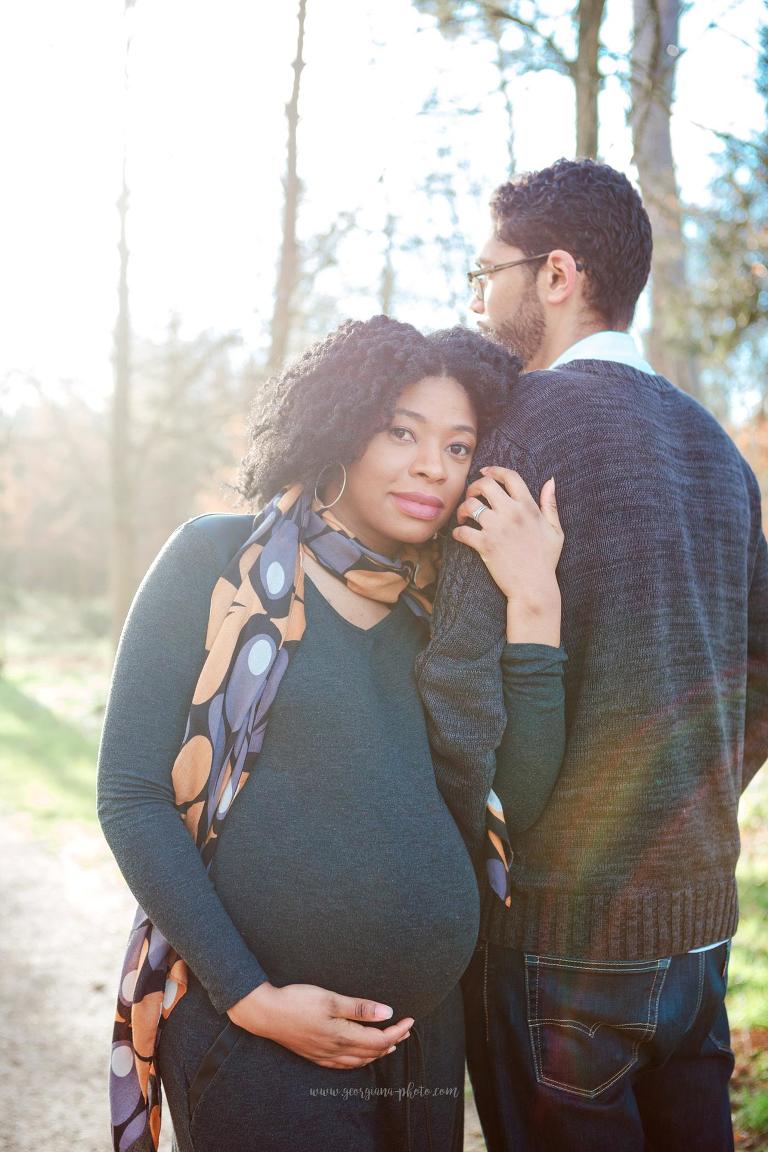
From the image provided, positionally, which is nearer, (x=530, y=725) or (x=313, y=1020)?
(x=313, y=1020)

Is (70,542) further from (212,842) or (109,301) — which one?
(212,842)

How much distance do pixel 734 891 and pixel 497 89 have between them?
403 centimetres

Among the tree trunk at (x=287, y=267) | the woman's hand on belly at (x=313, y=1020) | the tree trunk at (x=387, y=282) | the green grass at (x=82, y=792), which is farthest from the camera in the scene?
the tree trunk at (x=387, y=282)

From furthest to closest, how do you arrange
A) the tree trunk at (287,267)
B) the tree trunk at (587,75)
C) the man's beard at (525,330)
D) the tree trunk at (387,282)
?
the tree trunk at (387,282), the tree trunk at (287,267), the tree trunk at (587,75), the man's beard at (525,330)

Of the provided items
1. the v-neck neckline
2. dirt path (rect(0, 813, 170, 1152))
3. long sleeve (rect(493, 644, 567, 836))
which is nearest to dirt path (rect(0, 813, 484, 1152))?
dirt path (rect(0, 813, 170, 1152))

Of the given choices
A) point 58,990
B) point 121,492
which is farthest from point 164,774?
point 121,492

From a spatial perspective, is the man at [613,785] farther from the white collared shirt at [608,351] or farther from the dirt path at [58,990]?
the dirt path at [58,990]

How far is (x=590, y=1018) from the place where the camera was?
181 centimetres

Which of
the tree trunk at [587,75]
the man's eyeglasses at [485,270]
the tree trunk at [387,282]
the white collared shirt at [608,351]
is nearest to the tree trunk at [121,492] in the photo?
the tree trunk at [387,282]

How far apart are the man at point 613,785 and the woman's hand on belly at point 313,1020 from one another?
0.35 metres

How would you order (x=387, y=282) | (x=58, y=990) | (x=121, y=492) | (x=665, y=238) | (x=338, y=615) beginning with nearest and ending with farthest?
(x=338, y=615)
(x=58, y=990)
(x=665, y=238)
(x=387, y=282)
(x=121, y=492)

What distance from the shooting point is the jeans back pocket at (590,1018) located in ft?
5.93

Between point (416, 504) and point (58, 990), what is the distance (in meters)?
3.58

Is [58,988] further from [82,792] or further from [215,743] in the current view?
[82,792]
